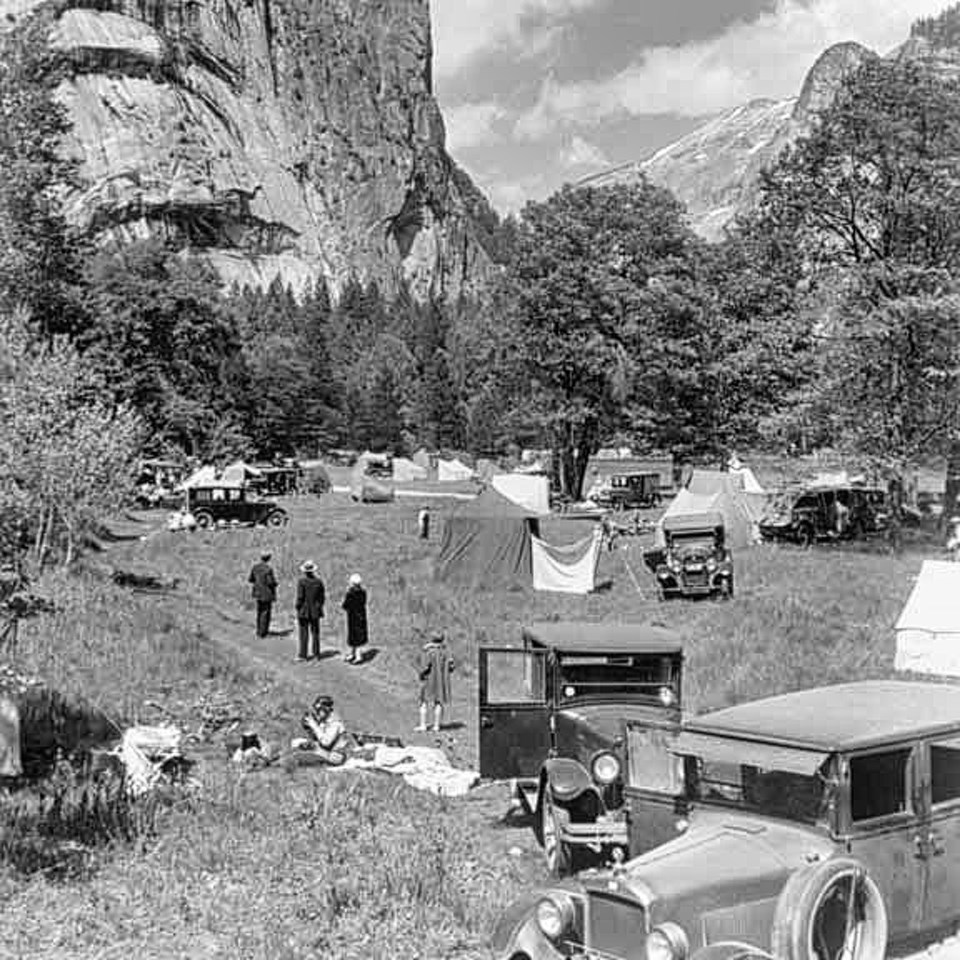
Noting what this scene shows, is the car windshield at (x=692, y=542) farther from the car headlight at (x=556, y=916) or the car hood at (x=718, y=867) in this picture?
the car headlight at (x=556, y=916)

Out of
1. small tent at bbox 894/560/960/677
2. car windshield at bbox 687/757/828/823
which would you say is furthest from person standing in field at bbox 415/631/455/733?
car windshield at bbox 687/757/828/823

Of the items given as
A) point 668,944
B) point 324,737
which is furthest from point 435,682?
point 668,944

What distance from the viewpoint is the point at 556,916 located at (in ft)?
20.7

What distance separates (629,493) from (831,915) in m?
46.5

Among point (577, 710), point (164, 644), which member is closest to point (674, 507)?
point (164, 644)

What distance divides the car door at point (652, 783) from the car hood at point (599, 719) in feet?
5.44

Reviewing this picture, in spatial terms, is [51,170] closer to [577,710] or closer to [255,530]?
[255,530]

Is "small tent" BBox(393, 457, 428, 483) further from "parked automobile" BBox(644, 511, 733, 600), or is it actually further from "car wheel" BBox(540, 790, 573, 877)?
"car wheel" BBox(540, 790, 573, 877)

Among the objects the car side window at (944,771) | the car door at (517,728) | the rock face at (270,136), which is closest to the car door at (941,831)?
the car side window at (944,771)

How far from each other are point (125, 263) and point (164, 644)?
141 ft

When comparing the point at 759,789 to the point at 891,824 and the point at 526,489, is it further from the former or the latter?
the point at 526,489

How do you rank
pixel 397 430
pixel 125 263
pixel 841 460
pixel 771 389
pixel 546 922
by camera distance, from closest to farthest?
pixel 546 922 → pixel 841 460 → pixel 771 389 → pixel 125 263 → pixel 397 430

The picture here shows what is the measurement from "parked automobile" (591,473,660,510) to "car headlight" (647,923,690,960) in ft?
143

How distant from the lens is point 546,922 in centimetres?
634
